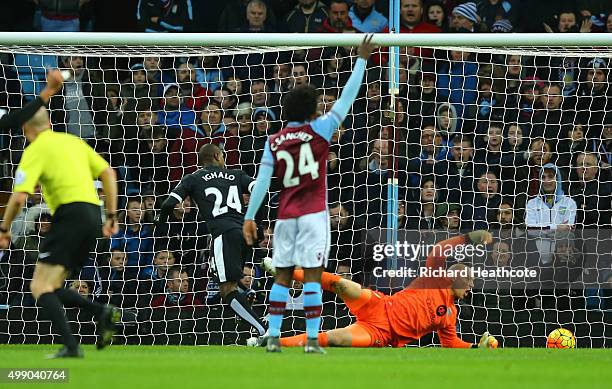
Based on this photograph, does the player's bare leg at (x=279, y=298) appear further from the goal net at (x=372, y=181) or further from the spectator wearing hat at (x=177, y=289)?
the spectator wearing hat at (x=177, y=289)

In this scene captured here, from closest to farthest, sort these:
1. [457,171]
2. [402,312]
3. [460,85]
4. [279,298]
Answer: [279,298]
[402,312]
[457,171]
[460,85]

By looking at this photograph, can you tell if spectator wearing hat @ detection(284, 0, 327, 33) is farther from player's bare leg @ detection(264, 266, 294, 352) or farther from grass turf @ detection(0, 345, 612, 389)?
player's bare leg @ detection(264, 266, 294, 352)

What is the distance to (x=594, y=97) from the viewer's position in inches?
571

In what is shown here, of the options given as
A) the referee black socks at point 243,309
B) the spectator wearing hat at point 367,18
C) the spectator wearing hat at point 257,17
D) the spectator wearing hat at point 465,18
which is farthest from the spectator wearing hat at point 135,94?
the spectator wearing hat at point 465,18

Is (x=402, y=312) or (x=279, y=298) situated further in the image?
(x=402, y=312)

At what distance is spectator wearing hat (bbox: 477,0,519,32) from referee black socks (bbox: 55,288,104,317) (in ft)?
25.5

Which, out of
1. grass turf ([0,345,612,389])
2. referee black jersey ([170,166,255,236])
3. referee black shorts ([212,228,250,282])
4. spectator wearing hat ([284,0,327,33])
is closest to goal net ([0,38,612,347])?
spectator wearing hat ([284,0,327,33])

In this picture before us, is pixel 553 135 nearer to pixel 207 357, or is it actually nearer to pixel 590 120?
pixel 590 120

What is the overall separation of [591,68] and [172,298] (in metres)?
5.66

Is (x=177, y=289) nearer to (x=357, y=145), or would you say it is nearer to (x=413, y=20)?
(x=357, y=145)

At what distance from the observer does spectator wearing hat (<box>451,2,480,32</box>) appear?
15.6m

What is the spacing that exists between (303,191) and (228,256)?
3.19 meters

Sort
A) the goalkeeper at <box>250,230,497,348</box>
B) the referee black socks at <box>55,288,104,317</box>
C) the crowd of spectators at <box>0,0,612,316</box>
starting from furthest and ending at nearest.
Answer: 1. the crowd of spectators at <box>0,0,612,316</box>
2. the goalkeeper at <box>250,230,497,348</box>
3. the referee black socks at <box>55,288,104,317</box>

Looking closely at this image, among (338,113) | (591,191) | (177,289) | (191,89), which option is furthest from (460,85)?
(338,113)
